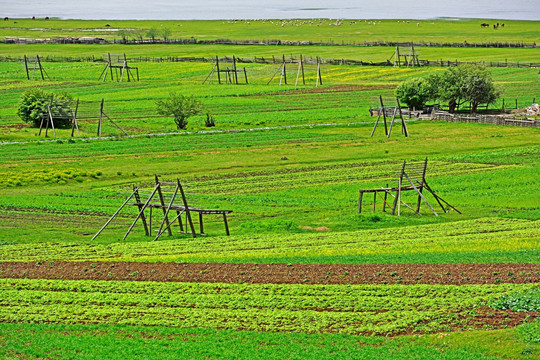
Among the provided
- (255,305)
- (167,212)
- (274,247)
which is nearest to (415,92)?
(167,212)

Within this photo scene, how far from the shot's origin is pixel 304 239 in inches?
1666

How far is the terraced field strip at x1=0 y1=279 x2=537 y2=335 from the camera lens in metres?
28.2

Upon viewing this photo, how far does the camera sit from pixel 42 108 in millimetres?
89625

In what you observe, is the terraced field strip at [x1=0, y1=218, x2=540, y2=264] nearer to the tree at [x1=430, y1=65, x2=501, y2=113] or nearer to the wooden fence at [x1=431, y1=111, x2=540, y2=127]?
the wooden fence at [x1=431, y1=111, x2=540, y2=127]

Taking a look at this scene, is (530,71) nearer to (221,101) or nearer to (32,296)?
(221,101)

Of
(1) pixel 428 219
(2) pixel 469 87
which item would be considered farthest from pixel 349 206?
(2) pixel 469 87

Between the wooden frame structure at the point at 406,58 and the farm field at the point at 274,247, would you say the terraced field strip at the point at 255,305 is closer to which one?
the farm field at the point at 274,247

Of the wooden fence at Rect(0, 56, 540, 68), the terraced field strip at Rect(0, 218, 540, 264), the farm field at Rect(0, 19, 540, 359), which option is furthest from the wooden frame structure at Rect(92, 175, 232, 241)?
the wooden fence at Rect(0, 56, 540, 68)

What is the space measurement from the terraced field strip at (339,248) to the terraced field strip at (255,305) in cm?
457

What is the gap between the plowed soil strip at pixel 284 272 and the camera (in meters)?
32.6

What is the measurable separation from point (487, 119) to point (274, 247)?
55.5 metres

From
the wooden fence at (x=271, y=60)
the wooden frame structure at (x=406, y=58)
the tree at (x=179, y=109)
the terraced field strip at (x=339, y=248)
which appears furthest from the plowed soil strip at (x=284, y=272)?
the wooden frame structure at (x=406, y=58)

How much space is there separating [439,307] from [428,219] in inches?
745

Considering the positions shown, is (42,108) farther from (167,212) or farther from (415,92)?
(167,212)
